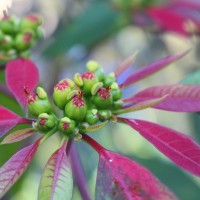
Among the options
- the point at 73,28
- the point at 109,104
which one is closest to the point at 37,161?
the point at 73,28

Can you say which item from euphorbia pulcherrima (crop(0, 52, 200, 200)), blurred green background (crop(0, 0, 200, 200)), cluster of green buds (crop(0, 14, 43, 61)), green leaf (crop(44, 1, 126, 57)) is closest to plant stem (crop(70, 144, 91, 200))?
euphorbia pulcherrima (crop(0, 52, 200, 200))

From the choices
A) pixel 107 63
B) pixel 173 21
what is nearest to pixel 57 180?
pixel 173 21

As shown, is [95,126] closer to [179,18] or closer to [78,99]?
[78,99]

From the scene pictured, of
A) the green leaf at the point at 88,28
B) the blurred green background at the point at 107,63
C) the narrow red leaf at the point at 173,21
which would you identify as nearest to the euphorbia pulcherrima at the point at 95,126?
the blurred green background at the point at 107,63

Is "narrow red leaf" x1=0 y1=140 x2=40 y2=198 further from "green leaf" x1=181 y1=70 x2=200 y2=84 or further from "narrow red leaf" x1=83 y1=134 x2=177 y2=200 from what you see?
"green leaf" x1=181 y1=70 x2=200 y2=84

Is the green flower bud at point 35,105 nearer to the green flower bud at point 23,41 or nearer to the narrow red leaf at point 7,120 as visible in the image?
the narrow red leaf at point 7,120

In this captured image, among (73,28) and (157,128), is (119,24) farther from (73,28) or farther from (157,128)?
(157,128)
